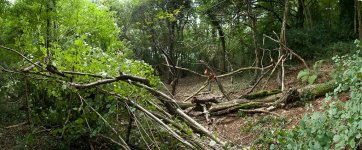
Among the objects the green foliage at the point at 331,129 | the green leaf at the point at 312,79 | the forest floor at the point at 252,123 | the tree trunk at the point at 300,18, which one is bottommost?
the forest floor at the point at 252,123

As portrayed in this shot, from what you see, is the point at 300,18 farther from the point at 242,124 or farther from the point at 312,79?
the point at 242,124

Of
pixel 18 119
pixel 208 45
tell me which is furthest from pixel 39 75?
pixel 208 45

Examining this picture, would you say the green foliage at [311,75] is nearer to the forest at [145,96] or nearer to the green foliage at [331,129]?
the forest at [145,96]

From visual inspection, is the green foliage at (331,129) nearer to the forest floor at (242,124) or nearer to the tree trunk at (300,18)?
the forest floor at (242,124)

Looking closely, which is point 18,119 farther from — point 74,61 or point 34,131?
point 74,61

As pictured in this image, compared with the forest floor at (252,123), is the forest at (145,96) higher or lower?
higher

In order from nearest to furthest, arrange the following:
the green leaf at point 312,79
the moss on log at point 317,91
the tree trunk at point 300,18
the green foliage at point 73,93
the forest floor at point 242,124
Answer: the green foliage at point 73,93 → the forest floor at point 242,124 → the moss on log at point 317,91 → the green leaf at point 312,79 → the tree trunk at point 300,18

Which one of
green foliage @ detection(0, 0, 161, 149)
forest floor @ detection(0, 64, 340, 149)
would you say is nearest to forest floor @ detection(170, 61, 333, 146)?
forest floor @ detection(0, 64, 340, 149)

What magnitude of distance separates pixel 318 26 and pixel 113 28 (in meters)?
10.7

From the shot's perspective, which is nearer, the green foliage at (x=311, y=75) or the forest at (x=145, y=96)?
the forest at (x=145, y=96)

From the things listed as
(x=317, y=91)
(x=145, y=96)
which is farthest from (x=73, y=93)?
(x=317, y=91)

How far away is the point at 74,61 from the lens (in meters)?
4.78

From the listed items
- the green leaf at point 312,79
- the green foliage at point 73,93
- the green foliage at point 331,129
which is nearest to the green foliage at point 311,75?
the green leaf at point 312,79

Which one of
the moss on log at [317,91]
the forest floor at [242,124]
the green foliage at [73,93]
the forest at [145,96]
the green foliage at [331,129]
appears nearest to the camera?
the green foliage at [331,129]
